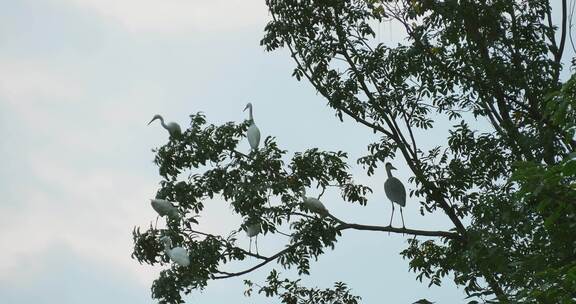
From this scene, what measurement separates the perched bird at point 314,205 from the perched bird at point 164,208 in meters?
1.10

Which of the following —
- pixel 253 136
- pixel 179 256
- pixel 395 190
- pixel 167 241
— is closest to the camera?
pixel 179 256

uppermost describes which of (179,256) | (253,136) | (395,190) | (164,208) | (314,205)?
(253,136)

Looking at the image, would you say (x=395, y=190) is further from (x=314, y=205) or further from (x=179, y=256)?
(x=179, y=256)

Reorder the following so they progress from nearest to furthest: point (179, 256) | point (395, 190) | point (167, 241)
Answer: point (179, 256)
point (167, 241)
point (395, 190)

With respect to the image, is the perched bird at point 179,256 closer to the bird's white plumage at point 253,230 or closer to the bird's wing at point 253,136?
the bird's white plumage at point 253,230

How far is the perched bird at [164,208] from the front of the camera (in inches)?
281

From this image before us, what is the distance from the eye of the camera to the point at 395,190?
26.1 feet

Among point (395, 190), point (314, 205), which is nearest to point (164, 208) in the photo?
point (314, 205)

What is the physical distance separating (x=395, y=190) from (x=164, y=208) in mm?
2173

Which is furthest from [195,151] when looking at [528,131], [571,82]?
[571,82]

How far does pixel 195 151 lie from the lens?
7348mm

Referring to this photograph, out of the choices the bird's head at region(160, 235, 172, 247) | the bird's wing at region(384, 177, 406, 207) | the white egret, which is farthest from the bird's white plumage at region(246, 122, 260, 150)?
the bird's wing at region(384, 177, 406, 207)

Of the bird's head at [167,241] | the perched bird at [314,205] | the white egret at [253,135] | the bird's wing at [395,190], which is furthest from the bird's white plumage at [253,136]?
the bird's wing at [395,190]

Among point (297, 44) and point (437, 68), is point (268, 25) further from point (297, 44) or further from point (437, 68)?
point (437, 68)
